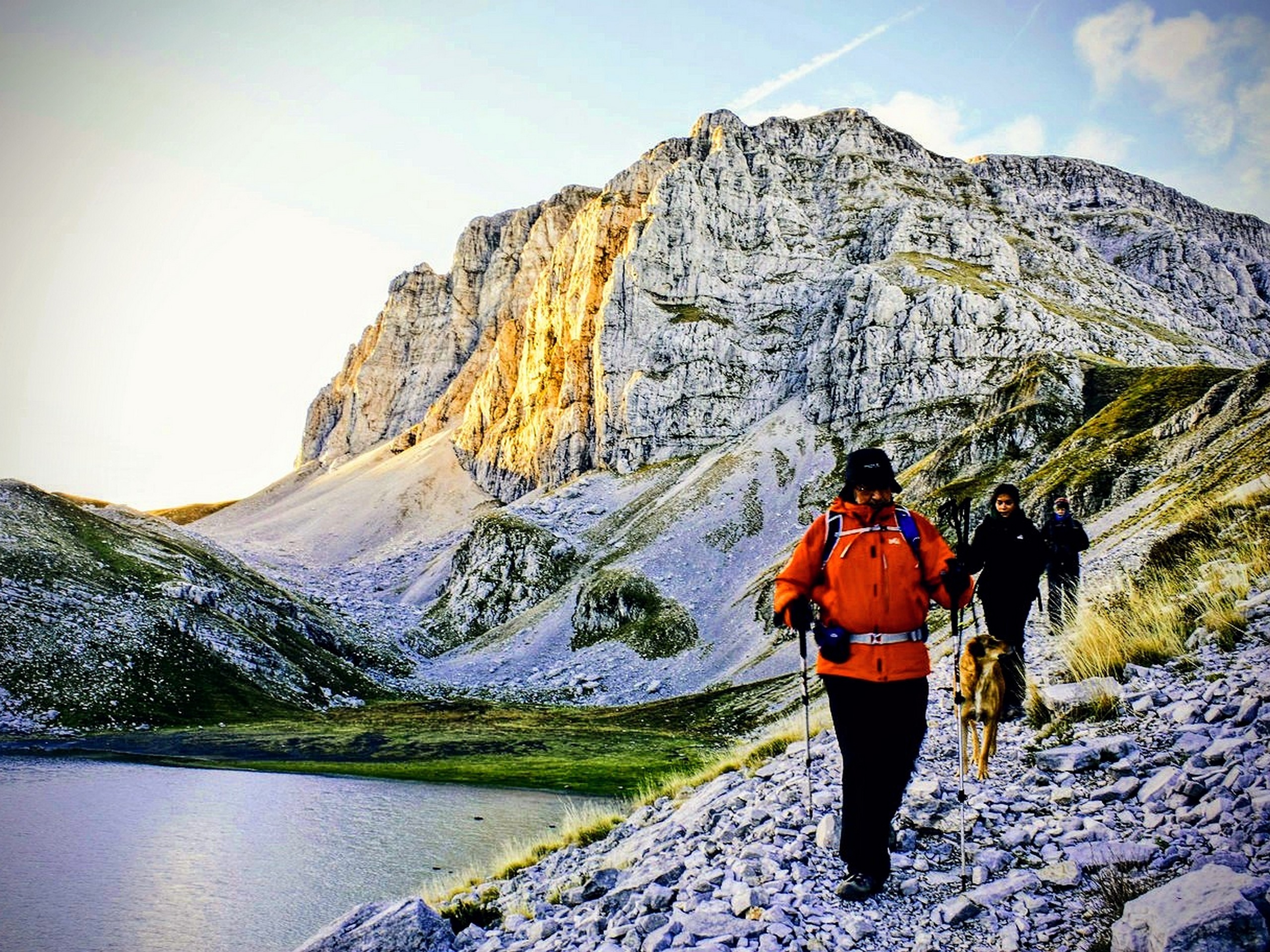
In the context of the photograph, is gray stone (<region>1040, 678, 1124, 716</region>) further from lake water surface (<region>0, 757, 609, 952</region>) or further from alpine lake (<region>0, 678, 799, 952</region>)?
lake water surface (<region>0, 757, 609, 952</region>)

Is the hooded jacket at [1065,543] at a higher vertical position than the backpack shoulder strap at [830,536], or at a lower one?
lower

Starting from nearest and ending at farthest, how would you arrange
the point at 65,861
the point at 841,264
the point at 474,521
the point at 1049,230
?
the point at 65,861
the point at 474,521
the point at 841,264
the point at 1049,230

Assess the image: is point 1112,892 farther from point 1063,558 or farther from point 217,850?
point 217,850

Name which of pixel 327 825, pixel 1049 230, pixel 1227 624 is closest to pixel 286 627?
pixel 327 825

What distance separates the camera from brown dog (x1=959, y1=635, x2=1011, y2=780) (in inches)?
332

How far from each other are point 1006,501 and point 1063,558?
457 cm

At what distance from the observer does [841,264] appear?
5212 inches

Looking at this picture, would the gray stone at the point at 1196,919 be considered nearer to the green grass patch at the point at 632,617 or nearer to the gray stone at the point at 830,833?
the gray stone at the point at 830,833

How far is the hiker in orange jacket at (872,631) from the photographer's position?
6.63 m

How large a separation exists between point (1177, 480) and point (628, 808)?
2723cm

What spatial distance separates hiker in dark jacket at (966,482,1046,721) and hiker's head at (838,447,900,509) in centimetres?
486

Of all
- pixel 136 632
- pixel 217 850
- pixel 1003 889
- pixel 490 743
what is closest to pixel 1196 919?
pixel 1003 889

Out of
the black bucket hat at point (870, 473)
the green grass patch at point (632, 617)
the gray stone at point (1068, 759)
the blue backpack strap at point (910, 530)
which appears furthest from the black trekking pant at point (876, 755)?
the green grass patch at point (632, 617)

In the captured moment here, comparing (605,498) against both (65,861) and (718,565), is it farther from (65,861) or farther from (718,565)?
(65,861)
